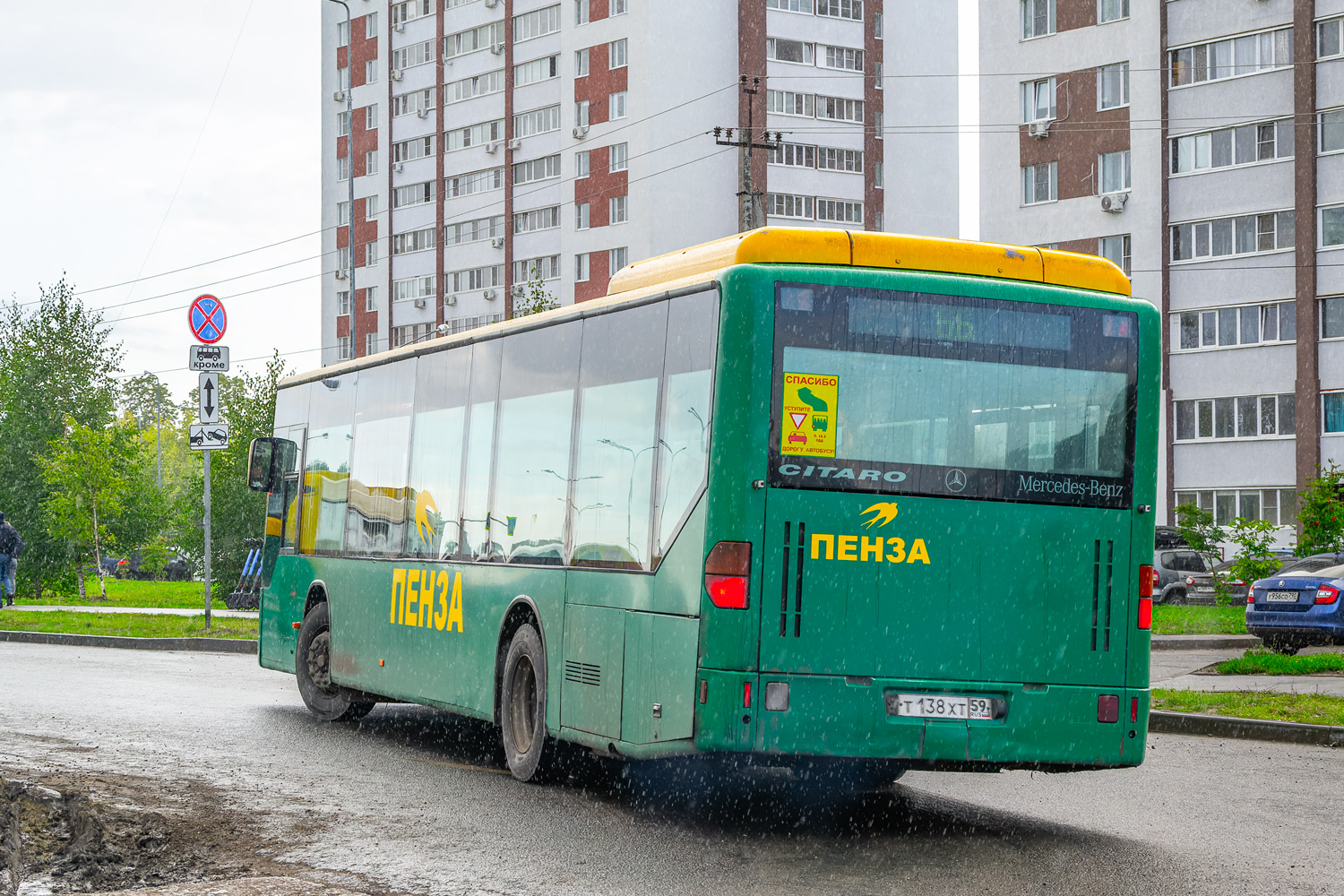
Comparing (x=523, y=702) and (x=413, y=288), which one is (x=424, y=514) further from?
(x=413, y=288)

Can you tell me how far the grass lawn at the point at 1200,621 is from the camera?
27.2 metres

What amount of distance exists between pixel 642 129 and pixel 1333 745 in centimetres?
6049

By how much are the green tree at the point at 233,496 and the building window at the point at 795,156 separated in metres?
33.8

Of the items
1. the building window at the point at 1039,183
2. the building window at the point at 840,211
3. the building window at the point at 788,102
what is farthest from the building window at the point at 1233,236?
the building window at the point at 788,102

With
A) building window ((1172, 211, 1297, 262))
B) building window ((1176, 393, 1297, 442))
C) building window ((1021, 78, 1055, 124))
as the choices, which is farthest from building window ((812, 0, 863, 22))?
building window ((1176, 393, 1297, 442))

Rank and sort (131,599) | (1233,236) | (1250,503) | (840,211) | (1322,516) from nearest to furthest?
(1322,516)
(131,599)
(1250,503)
(1233,236)
(840,211)

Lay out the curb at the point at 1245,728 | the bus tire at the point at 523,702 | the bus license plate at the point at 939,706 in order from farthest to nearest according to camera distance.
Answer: the curb at the point at 1245,728, the bus tire at the point at 523,702, the bus license plate at the point at 939,706

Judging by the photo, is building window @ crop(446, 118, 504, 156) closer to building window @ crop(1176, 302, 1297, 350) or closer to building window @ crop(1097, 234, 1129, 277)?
building window @ crop(1097, 234, 1129, 277)

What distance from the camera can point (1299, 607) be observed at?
22031mm

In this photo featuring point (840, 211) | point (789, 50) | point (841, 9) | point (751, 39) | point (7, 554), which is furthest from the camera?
point (841, 9)

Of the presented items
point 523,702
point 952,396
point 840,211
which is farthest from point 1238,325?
point 952,396

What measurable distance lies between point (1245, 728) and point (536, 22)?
6744cm

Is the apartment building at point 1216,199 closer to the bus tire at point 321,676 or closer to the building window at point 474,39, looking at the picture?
the building window at point 474,39

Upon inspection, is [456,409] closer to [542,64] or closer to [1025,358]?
[1025,358]
